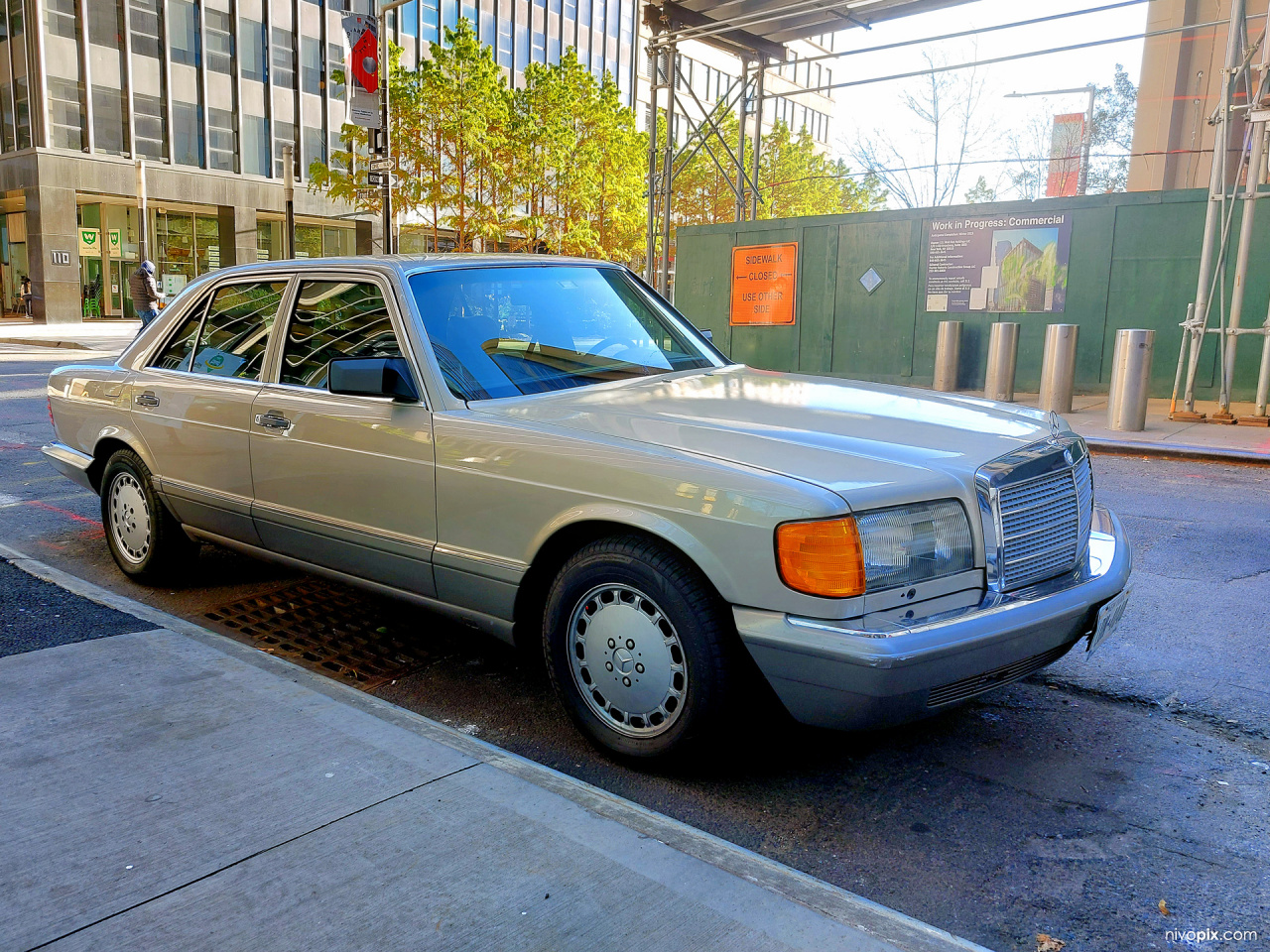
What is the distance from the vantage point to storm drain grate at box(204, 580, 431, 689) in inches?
162

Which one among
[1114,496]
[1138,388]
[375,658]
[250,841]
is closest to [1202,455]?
[1138,388]

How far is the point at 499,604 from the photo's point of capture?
3.42 metres

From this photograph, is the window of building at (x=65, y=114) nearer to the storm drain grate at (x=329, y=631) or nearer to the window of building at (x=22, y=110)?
the window of building at (x=22, y=110)

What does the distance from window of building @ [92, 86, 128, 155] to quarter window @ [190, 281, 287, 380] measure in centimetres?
3790

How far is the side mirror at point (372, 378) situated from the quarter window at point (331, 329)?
0.20 metres

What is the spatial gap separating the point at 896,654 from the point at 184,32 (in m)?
43.6

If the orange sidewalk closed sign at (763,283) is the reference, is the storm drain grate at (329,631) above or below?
below

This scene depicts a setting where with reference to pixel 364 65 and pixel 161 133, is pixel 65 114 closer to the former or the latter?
pixel 161 133

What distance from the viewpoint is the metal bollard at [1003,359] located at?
13633 millimetres

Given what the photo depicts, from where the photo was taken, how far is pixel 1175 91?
2289 centimetres

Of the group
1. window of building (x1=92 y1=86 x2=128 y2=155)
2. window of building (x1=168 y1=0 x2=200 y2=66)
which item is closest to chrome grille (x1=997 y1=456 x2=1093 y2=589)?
window of building (x1=92 y1=86 x2=128 y2=155)

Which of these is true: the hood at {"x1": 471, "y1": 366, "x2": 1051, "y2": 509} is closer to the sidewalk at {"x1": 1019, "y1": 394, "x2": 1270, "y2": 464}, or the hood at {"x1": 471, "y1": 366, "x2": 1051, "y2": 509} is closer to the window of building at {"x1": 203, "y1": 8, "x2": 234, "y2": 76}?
the sidewalk at {"x1": 1019, "y1": 394, "x2": 1270, "y2": 464}

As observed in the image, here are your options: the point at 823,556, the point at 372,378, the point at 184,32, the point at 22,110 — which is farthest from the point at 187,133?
the point at 823,556

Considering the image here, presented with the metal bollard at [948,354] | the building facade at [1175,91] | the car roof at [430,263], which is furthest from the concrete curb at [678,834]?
the building facade at [1175,91]
